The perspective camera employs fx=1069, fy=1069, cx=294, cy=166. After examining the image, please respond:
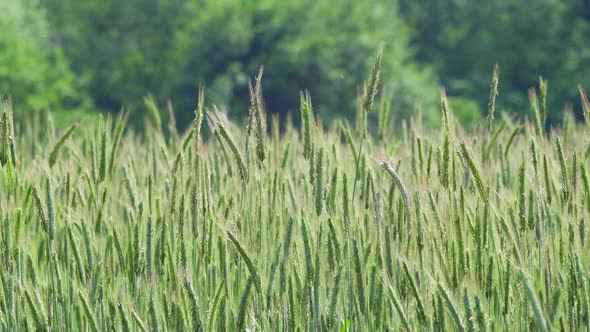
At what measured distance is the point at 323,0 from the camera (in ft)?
93.5

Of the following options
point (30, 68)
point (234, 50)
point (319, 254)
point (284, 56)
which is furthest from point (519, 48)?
point (319, 254)

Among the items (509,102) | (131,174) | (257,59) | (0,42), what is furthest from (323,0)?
(131,174)

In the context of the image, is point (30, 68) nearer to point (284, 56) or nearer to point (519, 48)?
point (284, 56)

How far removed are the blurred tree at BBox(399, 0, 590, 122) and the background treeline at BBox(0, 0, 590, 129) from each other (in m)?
0.04

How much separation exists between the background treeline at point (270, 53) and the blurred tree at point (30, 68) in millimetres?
40

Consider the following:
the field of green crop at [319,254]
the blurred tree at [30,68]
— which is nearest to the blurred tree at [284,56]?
the blurred tree at [30,68]

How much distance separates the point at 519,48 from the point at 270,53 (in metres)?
7.78

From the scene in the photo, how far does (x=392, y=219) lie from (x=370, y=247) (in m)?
0.16

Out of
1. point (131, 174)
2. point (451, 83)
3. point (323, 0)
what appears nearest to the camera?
point (131, 174)

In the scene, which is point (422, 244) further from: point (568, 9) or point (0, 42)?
point (568, 9)

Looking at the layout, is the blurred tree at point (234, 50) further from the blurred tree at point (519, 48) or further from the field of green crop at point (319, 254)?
the field of green crop at point (319, 254)

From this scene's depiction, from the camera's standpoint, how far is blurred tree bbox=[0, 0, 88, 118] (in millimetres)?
21531

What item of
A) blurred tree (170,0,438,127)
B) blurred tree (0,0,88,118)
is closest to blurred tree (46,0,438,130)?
blurred tree (170,0,438,127)

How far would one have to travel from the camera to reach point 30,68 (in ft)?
71.8
